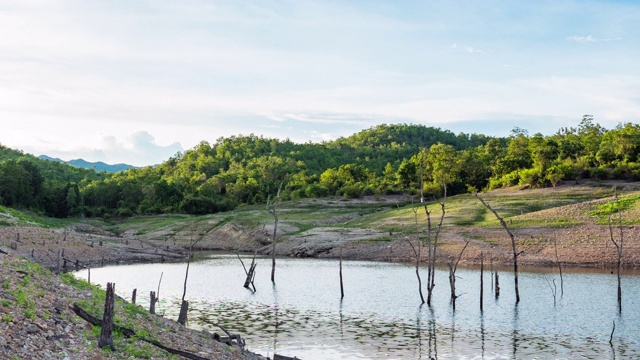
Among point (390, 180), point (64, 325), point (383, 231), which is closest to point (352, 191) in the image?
point (390, 180)

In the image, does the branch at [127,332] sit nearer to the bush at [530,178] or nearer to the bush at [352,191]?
the bush at [530,178]

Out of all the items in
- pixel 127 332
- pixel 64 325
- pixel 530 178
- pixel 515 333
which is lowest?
pixel 515 333

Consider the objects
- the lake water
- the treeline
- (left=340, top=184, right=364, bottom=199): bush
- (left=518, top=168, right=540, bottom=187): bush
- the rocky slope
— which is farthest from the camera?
(left=340, top=184, right=364, bottom=199): bush

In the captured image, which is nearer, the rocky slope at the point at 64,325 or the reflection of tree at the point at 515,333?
the rocky slope at the point at 64,325

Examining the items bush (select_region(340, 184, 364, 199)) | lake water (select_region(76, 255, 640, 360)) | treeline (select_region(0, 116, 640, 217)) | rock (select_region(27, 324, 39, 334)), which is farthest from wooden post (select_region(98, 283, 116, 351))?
bush (select_region(340, 184, 364, 199))

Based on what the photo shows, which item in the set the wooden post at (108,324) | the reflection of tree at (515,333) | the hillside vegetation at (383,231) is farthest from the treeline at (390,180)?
the wooden post at (108,324)

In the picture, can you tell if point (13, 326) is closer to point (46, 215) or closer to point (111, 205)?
point (46, 215)

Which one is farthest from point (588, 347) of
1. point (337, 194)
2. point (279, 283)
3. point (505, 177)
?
point (337, 194)

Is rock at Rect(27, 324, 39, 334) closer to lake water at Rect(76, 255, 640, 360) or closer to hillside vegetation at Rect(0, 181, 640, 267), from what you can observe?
lake water at Rect(76, 255, 640, 360)

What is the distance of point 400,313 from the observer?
4994 centimetres

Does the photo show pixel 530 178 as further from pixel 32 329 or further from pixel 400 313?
pixel 32 329

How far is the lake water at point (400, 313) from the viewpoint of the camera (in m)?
36.9

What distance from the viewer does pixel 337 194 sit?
572 feet

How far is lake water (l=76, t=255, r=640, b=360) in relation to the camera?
36.9 metres
